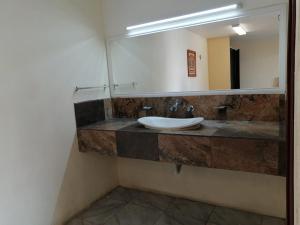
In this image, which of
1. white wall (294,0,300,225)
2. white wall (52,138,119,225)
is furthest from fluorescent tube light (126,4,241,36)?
white wall (294,0,300,225)

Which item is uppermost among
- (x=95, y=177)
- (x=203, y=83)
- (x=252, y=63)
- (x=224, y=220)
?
(x=252, y=63)

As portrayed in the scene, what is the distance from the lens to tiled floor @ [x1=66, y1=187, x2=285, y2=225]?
6.65 feet

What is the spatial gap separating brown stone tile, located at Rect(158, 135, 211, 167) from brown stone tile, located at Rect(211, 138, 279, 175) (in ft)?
0.18

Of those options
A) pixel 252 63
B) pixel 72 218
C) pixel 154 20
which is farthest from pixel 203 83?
pixel 72 218

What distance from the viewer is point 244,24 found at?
191 cm

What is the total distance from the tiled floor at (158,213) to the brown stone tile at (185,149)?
694mm

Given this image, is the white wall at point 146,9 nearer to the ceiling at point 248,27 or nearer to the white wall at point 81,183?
the ceiling at point 248,27

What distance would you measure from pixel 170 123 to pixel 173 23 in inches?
36.7

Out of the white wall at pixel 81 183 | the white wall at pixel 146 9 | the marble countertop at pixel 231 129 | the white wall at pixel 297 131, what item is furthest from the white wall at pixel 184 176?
the white wall at pixel 297 131

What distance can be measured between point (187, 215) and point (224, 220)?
0.32 metres

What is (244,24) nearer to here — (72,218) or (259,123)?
(259,123)

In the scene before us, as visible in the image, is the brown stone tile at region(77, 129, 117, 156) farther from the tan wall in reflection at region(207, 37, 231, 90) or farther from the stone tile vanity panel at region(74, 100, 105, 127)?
the tan wall in reflection at region(207, 37, 231, 90)

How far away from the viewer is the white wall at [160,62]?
217cm

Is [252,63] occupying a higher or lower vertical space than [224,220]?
higher
